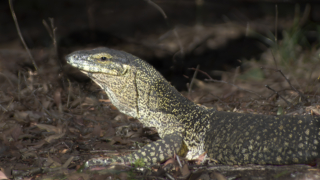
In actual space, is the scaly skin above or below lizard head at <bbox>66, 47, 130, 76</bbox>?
below

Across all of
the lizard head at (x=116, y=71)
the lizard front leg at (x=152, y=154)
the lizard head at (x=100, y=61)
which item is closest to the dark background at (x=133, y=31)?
the lizard head at (x=116, y=71)

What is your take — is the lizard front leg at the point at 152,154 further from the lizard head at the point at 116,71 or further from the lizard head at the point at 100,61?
the lizard head at the point at 100,61

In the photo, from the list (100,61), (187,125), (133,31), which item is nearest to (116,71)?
(100,61)

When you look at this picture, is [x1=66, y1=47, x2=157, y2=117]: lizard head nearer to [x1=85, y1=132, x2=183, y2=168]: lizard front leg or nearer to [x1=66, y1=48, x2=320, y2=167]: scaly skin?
[x1=66, y1=48, x2=320, y2=167]: scaly skin

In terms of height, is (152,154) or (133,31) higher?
(133,31)

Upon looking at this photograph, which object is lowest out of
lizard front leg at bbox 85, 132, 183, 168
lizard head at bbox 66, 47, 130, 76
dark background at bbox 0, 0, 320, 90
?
lizard front leg at bbox 85, 132, 183, 168

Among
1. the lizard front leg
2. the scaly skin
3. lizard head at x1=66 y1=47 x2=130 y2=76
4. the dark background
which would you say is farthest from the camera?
the dark background

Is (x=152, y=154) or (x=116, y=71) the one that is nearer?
(x=152, y=154)

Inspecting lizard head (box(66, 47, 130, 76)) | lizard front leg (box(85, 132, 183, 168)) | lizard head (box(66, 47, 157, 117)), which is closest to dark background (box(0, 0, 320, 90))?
lizard head (box(66, 47, 157, 117))

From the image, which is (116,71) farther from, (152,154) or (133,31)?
(133,31)

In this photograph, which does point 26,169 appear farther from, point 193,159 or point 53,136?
point 193,159
